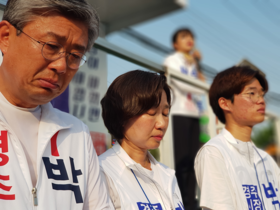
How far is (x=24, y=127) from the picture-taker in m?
1.58

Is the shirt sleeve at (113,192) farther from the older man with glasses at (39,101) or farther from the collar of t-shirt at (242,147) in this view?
the collar of t-shirt at (242,147)

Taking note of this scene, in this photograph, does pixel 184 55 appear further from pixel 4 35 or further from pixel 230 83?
pixel 4 35

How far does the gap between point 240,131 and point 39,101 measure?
189 cm

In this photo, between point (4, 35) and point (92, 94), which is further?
point (92, 94)

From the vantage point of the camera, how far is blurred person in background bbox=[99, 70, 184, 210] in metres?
2.07

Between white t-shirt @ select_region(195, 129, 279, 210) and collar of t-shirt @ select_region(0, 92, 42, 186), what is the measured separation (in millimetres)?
1313

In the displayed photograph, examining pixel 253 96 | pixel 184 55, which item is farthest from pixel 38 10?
pixel 184 55

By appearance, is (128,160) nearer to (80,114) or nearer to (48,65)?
(80,114)

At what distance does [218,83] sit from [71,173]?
1822 mm

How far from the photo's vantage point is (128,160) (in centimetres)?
217

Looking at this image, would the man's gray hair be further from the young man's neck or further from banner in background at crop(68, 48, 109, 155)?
the young man's neck

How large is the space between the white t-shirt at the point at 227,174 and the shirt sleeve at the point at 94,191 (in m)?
0.90

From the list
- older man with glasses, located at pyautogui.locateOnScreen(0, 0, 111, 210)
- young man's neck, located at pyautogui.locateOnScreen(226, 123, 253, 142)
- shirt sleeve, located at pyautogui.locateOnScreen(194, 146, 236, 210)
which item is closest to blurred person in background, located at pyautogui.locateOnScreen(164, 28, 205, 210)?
young man's neck, located at pyautogui.locateOnScreen(226, 123, 253, 142)

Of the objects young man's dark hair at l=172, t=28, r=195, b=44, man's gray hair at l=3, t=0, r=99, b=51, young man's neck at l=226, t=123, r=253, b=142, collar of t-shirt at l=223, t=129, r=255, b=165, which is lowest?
collar of t-shirt at l=223, t=129, r=255, b=165
